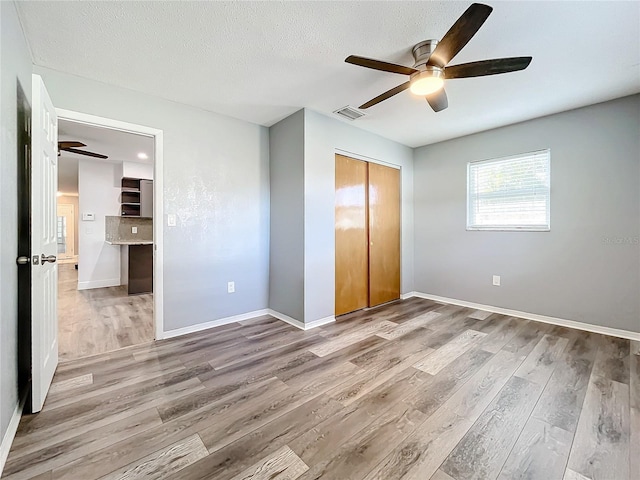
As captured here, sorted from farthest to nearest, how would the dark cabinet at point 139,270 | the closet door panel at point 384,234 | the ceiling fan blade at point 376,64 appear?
the dark cabinet at point 139,270 < the closet door panel at point 384,234 < the ceiling fan blade at point 376,64

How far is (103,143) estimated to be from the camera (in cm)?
410

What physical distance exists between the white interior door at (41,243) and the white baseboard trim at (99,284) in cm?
404

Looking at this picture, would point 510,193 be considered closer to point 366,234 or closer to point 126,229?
point 366,234

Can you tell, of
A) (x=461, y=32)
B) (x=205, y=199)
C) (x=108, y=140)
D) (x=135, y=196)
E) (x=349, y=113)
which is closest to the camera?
(x=461, y=32)

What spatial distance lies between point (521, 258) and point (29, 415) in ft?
15.1

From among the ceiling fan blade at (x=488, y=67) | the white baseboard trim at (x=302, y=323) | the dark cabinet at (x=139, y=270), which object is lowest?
the white baseboard trim at (x=302, y=323)

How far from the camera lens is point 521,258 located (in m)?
3.47

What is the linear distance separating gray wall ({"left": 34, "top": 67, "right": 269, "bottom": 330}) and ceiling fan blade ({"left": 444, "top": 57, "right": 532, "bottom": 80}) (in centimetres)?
227

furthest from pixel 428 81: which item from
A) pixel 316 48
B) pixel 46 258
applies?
pixel 46 258

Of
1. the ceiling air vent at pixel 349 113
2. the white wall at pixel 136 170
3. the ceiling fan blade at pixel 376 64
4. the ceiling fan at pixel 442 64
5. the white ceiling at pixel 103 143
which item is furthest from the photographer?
the white wall at pixel 136 170

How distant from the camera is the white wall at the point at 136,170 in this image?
207 inches

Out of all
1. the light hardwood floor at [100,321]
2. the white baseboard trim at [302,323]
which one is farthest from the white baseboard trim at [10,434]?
the white baseboard trim at [302,323]

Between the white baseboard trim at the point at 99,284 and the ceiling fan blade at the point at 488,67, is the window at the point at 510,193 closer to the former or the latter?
the ceiling fan blade at the point at 488,67

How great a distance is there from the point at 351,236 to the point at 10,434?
10.3 feet
